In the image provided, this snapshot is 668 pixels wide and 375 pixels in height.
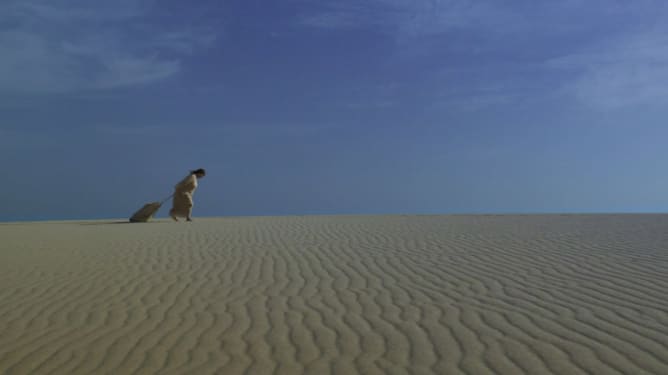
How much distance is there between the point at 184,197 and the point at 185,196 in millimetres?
60

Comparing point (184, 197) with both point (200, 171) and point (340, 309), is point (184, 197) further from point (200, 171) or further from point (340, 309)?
point (340, 309)

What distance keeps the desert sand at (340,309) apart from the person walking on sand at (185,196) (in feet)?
26.3

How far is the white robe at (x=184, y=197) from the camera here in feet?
59.3

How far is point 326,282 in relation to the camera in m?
6.78

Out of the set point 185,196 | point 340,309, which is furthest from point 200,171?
point 340,309

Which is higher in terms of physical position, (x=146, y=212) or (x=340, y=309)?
(x=146, y=212)

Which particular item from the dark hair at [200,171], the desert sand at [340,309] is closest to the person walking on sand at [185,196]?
the dark hair at [200,171]

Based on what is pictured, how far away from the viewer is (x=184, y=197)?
18312mm

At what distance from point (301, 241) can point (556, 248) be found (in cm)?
463

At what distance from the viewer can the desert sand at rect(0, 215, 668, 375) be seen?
4.05 metres

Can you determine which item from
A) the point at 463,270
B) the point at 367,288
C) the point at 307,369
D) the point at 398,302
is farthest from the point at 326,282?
the point at 307,369

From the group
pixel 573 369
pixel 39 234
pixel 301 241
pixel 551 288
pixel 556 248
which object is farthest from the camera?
pixel 39 234

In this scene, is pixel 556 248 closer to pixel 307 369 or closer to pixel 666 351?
pixel 666 351

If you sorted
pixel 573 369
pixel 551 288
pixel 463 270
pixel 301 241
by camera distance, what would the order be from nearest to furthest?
pixel 573 369 < pixel 551 288 < pixel 463 270 < pixel 301 241
